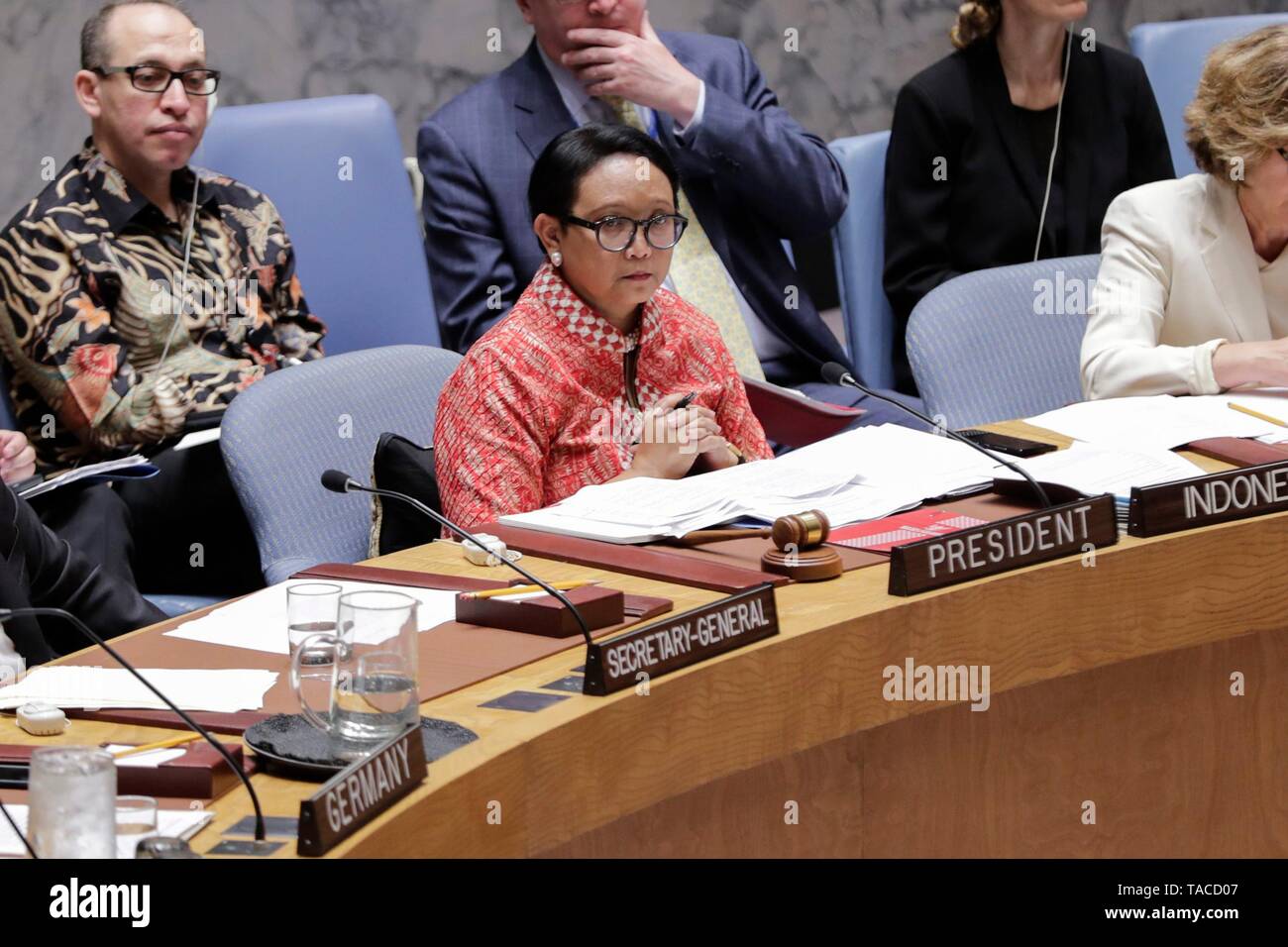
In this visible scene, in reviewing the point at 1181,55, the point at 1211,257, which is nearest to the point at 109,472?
the point at 1211,257

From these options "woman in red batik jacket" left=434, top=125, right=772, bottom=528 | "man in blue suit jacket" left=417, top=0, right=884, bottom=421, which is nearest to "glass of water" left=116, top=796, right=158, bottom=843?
"woman in red batik jacket" left=434, top=125, right=772, bottom=528

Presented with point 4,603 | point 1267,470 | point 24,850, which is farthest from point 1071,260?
point 24,850

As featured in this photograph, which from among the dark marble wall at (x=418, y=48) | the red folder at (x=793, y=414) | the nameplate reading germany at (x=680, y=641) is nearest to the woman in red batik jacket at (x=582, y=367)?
the red folder at (x=793, y=414)

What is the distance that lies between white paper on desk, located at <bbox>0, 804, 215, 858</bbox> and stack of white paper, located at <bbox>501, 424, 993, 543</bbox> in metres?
0.76

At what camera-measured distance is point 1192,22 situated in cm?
411

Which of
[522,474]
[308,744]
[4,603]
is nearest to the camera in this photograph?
[308,744]

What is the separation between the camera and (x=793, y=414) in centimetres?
276

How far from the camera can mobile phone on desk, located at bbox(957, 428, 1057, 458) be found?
2234 mm

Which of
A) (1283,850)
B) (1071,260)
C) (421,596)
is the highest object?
(1071,260)

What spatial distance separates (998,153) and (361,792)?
264cm

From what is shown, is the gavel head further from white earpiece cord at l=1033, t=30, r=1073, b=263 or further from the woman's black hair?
white earpiece cord at l=1033, t=30, r=1073, b=263

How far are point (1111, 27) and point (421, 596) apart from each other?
10.5 ft
